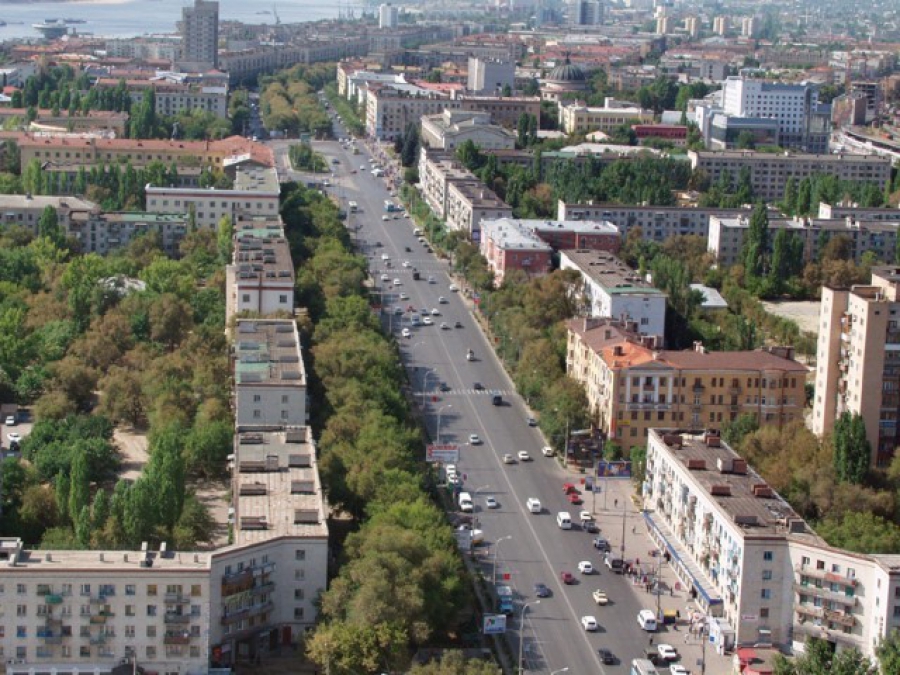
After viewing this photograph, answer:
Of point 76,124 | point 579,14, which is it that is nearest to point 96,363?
point 76,124

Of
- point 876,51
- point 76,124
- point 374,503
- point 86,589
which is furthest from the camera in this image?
point 876,51

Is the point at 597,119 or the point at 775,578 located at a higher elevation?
the point at 597,119

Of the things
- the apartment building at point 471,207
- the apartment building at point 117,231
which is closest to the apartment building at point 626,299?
the apartment building at point 471,207

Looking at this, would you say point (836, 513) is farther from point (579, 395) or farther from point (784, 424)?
point (579, 395)

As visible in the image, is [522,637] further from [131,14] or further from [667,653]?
[131,14]

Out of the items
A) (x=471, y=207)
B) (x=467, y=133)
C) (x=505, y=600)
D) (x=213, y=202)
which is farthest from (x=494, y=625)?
(x=467, y=133)

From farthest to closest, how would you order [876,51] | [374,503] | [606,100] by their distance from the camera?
1. [876,51]
2. [606,100]
3. [374,503]

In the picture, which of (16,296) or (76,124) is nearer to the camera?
(16,296)
